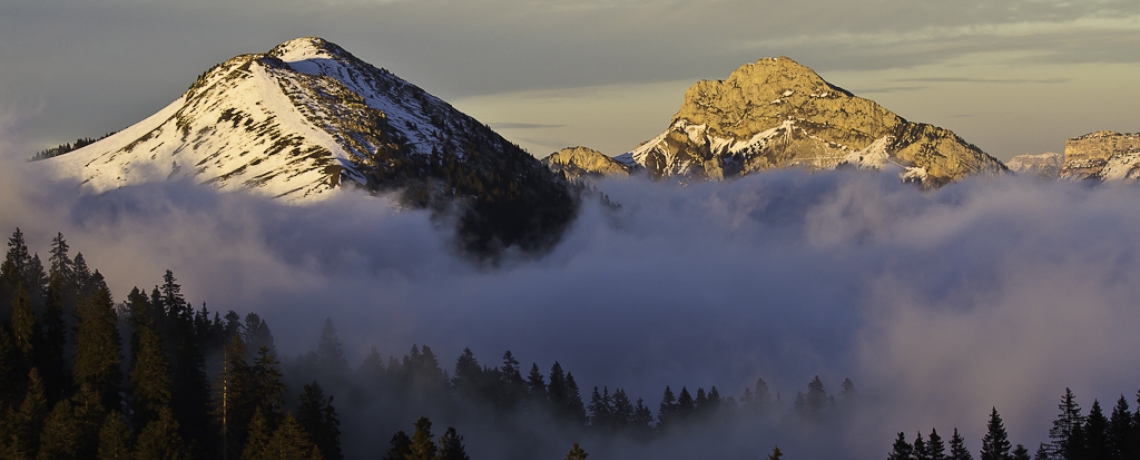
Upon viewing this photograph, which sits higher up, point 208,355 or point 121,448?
point 208,355

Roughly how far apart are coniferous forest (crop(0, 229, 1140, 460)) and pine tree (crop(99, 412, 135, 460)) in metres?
0.12

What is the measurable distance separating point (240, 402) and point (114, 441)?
12224mm

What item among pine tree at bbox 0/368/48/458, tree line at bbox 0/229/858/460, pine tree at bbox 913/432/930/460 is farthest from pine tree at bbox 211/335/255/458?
pine tree at bbox 913/432/930/460

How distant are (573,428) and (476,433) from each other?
60.8 ft

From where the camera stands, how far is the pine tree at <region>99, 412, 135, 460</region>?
9956cm

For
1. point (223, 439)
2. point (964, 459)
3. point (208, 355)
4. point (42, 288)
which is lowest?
point (964, 459)

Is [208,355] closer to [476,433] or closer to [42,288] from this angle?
[42,288]

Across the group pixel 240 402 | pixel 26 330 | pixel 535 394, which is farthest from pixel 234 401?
pixel 535 394

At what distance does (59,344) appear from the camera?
128 m

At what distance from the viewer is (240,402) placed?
10950cm

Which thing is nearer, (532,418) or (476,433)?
(476,433)

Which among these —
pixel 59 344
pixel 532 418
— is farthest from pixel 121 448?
pixel 532 418

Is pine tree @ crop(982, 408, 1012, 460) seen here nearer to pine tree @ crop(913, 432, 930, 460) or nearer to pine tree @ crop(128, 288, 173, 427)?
pine tree @ crop(913, 432, 930, 460)

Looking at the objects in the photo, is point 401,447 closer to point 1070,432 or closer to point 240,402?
point 240,402
